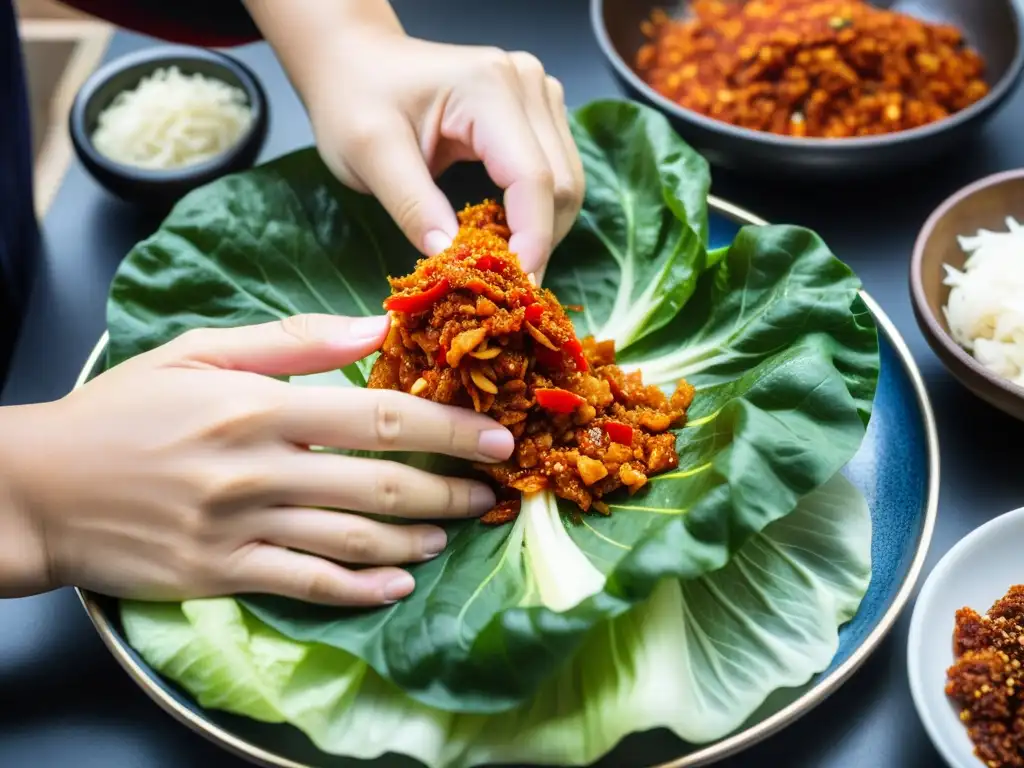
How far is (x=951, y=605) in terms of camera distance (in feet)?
6.12

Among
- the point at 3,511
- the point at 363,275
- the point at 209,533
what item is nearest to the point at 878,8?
the point at 363,275

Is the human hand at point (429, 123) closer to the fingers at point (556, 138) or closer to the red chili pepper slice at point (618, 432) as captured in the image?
the fingers at point (556, 138)

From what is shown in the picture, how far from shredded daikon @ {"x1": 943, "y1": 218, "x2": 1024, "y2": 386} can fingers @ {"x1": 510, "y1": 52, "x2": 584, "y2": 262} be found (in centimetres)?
96

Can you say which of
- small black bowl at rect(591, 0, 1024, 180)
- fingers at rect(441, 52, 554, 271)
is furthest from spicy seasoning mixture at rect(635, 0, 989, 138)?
fingers at rect(441, 52, 554, 271)

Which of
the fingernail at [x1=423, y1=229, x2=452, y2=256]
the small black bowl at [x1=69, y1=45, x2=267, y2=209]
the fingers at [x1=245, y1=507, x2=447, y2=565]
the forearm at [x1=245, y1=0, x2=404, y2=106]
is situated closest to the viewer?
the fingers at [x1=245, y1=507, x2=447, y2=565]

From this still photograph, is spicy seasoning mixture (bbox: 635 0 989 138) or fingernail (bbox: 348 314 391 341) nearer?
fingernail (bbox: 348 314 391 341)

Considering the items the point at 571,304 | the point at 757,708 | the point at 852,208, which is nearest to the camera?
the point at 757,708

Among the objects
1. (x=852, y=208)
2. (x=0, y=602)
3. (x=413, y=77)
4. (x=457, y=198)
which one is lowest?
(x=0, y=602)

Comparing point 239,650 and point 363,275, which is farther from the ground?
point 363,275

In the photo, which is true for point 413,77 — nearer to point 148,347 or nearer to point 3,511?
point 148,347

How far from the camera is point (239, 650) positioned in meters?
1.72

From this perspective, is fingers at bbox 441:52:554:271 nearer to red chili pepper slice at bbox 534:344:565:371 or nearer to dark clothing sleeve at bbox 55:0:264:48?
red chili pepper slice at bbox 534:344:565:371

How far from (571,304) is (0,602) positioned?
1.47 meters

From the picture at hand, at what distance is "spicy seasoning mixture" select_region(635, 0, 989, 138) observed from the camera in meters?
2.96
